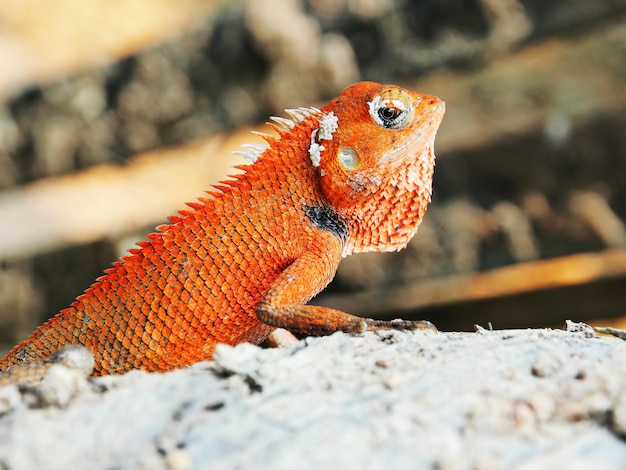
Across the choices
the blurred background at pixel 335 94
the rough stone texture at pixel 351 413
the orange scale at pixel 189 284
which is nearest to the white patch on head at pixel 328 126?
the orange scale at pixel 189 284

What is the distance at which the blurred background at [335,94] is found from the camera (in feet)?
17.8

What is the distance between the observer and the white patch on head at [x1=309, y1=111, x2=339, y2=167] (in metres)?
2.44

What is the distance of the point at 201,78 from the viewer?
22.1 ft

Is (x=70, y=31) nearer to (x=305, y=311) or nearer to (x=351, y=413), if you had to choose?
(x=305, y=311)

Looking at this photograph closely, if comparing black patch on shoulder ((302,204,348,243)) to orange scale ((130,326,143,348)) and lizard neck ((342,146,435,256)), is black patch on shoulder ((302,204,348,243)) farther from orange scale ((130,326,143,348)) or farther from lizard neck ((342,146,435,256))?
orange scale ((130,326,143,348))

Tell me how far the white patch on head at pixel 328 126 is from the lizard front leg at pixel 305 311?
0.45 m

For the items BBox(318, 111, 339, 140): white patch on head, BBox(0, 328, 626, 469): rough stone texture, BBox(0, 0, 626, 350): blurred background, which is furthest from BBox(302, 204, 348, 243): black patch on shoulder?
BBox(0, 0, 626, 350): blurred background

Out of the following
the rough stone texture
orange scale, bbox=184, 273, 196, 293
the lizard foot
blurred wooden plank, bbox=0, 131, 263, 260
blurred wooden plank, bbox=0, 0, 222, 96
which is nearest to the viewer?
the rough stone texture

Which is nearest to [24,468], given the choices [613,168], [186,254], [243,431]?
[243,431]

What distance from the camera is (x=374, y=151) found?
94.6 inches

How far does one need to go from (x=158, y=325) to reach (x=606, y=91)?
453cm

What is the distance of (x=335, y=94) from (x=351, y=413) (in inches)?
200

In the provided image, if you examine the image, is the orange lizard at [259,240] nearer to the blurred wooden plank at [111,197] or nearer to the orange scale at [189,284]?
the orange scale at [189,284]

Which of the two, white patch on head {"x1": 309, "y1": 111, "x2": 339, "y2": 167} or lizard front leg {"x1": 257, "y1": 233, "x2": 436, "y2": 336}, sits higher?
white patch on head {"x1": 309, "y1": 111, "x2": 339, "y2": 167}
